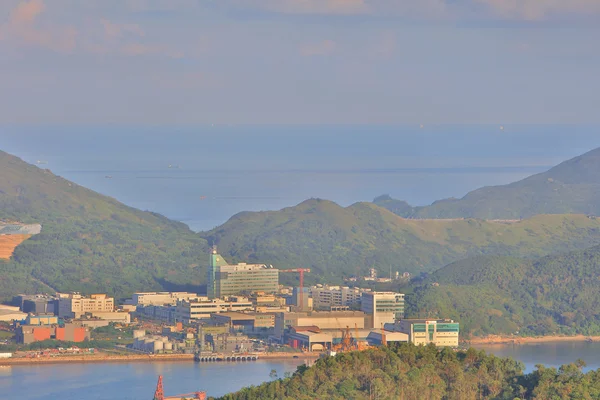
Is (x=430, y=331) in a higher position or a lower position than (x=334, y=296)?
lower

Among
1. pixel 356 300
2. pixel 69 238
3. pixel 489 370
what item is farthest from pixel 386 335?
pixel 69 238

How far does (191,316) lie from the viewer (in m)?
58.6

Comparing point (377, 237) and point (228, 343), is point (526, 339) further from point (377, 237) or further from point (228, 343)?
point (377, 237)

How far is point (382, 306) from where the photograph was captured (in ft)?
187

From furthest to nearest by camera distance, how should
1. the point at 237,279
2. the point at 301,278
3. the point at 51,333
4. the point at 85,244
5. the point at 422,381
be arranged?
the point at 85,244, the point at 237,279, the point at 301,278, the point at 51,333, the point at 422,381

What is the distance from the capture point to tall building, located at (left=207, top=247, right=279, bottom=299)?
62.9 meters

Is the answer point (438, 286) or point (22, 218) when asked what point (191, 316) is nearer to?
point (438, 286)

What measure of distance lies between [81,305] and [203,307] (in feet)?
10.9

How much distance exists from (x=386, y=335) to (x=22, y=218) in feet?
82.4

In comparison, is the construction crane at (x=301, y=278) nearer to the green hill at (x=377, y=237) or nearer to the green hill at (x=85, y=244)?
the green hill at (x=377, y=237)

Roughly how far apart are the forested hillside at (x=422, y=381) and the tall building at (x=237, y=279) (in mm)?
24395

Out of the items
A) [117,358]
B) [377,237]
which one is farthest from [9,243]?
[117,358]

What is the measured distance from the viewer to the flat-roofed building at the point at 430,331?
52625 mm

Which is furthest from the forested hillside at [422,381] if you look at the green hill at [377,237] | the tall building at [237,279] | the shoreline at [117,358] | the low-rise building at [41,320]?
the green hill at [377,237]
